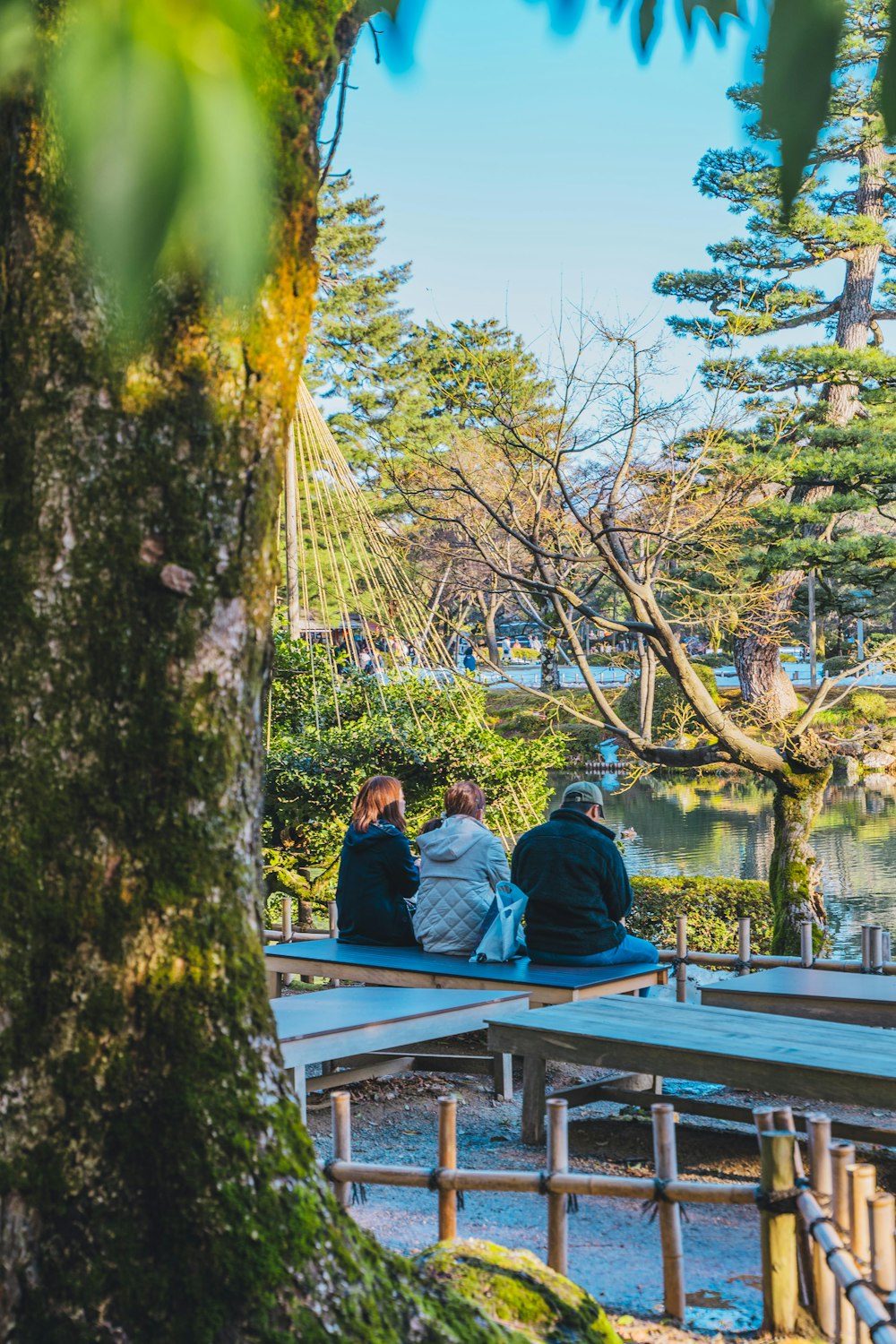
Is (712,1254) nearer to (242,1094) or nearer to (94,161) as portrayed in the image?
(242,1094)

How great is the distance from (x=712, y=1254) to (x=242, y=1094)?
1888 millimetres

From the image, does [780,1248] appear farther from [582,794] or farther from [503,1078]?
[582,794]

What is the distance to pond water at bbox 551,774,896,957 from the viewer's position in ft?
44.4

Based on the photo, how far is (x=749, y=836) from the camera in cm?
1748

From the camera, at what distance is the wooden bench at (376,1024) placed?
3.75 metres

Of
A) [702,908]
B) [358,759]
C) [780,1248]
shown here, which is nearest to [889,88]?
[780,1248]

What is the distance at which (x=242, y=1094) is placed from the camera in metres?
1.75

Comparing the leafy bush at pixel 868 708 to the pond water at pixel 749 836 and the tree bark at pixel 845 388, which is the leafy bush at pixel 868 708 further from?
the tree bark at pixel 845 388

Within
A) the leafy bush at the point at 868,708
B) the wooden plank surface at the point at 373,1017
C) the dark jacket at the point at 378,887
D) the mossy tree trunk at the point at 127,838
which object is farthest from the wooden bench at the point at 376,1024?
the leafy bush at the point at 868,708

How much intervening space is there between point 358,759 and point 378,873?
2672mm

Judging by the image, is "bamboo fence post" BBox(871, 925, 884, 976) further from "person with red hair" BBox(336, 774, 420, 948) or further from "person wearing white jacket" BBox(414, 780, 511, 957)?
"person with red hair" BBox(336, 774, 420, 948)

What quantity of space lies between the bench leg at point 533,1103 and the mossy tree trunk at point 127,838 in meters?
2.33

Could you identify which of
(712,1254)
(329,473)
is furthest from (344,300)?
(712,1254)

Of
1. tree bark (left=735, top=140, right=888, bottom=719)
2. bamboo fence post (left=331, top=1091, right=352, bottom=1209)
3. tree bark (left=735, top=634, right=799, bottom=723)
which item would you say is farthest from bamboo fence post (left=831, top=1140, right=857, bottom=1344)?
tree bark (left=735, top=634, right=799, bottom=723)
